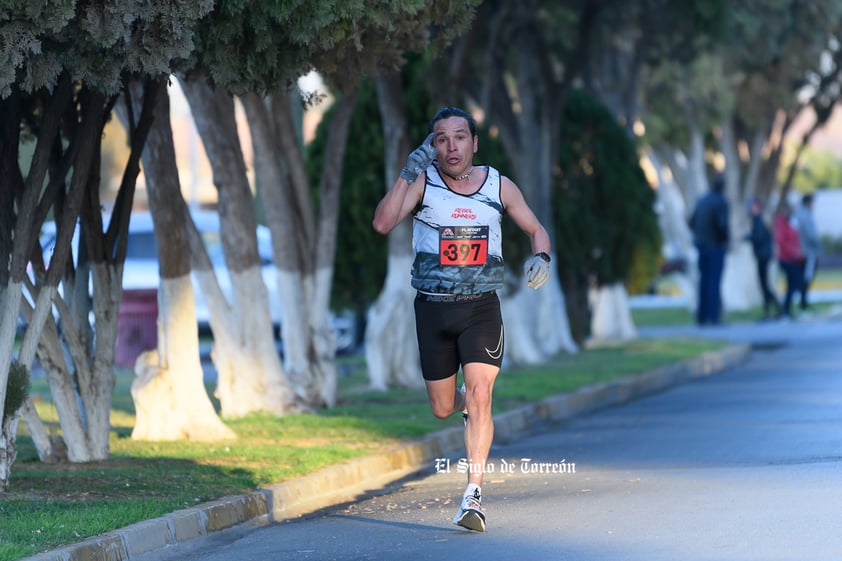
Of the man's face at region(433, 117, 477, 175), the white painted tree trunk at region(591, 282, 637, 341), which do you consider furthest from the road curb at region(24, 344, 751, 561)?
the white painted tree trunk at region(591, 282, 637, 341)

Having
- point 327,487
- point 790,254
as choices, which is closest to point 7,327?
point 327,487

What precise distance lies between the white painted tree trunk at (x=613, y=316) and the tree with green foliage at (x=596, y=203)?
1246 millimetres

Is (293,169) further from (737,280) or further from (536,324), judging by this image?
(737,280)

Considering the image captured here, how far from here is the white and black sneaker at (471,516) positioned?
7777mm

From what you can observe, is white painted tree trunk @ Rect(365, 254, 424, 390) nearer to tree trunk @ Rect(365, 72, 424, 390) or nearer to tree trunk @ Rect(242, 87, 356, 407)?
tree trunk @ Rect(365, 72, 424, 390)

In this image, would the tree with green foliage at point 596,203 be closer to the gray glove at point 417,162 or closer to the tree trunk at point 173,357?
the tree trunk at point 173,357

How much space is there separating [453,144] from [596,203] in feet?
45.4

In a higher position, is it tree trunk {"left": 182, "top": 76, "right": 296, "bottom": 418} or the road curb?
tree trunk {"left": 182, "top": 76, "right": 296, "bottom": 418}

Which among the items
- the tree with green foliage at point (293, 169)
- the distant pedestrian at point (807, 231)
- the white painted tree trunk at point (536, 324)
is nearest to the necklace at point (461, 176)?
the tree with green foliage at point (293, 169)

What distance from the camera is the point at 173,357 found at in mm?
11633

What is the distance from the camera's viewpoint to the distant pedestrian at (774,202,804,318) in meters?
28.5

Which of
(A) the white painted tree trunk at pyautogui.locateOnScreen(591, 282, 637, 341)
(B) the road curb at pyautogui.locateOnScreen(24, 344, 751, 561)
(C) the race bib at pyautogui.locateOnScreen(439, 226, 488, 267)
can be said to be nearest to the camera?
(B) the road curb at pyautogui.locateOnScreen(24, 344, 751, 561)

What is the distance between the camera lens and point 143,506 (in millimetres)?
8477

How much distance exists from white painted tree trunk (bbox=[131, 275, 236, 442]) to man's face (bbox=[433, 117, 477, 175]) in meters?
4.00
